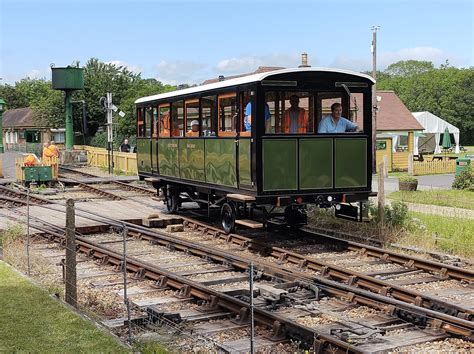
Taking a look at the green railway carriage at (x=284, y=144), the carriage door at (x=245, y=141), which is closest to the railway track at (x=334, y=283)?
the green railway carriage at (x=284, y=144)

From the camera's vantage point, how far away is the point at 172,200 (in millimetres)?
17578

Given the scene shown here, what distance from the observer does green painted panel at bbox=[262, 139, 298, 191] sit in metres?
12.1

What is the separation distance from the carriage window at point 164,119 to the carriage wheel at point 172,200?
149 cm

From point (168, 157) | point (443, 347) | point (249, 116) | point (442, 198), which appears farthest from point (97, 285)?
point (442, 198)

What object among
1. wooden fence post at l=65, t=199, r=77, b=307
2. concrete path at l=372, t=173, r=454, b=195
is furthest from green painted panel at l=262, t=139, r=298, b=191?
concrete path at l=372, t=173, r=454, b=195

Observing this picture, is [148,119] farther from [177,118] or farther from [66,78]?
[66,78]

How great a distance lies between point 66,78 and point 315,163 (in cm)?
3075

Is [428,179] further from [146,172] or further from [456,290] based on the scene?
[456,290]

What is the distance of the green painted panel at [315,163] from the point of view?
1247 cm

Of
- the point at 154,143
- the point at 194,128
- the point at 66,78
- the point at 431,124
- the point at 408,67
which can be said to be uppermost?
the point at 408,67

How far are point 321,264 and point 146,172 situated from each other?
897 cm

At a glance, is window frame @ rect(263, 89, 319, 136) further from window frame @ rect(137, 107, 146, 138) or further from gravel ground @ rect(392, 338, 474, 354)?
window frame @ rect(137, 107, 146, 138)

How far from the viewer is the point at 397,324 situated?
7.77m

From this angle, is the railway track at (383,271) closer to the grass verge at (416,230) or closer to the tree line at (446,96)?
the grass verge at (416,230)
